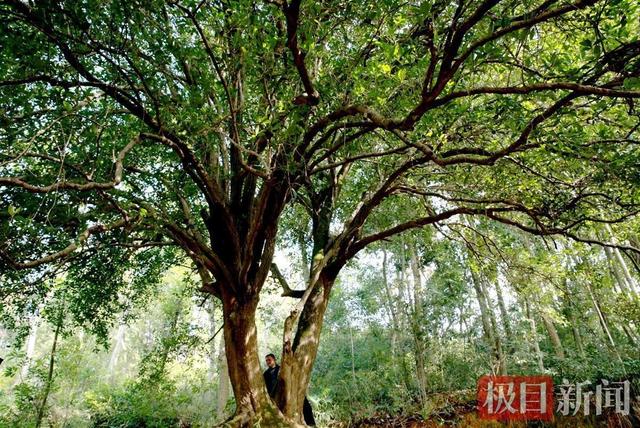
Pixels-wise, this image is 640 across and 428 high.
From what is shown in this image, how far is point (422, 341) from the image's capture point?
11586mm

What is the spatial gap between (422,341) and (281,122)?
404 inches

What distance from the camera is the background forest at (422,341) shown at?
7051 millimetres

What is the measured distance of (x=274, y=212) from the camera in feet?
15.9

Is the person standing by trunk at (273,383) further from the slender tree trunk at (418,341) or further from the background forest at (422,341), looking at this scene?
the slender tree trunk at (418,341)

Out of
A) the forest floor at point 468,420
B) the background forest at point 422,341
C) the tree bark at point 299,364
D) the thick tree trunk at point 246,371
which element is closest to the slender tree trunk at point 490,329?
the background forest at point 422,341

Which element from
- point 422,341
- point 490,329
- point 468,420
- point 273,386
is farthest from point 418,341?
point 273,386

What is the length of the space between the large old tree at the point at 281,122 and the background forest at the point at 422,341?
1.96m

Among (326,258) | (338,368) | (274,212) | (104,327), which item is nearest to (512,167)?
(326,258)

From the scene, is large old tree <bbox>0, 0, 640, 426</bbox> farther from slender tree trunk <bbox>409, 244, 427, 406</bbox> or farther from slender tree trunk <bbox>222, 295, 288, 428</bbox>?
slender tree trunk <bbox>409, 244, 427, 406</bbox>

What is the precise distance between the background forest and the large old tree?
1.96 meters

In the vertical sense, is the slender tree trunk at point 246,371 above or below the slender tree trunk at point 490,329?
below

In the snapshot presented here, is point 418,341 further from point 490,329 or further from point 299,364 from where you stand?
point 299,364

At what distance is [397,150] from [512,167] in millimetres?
1954

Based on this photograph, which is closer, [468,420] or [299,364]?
[299,364]
